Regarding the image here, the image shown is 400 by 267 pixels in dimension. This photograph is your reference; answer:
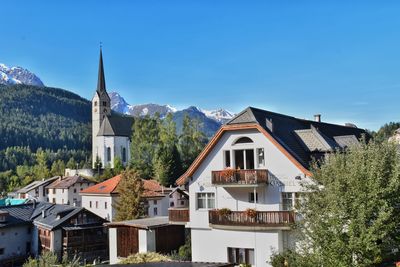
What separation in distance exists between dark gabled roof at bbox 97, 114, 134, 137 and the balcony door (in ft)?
310

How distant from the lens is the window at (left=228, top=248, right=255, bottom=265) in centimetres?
2959

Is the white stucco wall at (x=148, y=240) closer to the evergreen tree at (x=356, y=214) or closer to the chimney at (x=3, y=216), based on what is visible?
the evergreen tree at (x=356, y=214)

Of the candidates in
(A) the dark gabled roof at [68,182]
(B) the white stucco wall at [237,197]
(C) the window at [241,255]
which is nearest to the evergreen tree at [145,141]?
(A) the dark gabled roof at [68,182]

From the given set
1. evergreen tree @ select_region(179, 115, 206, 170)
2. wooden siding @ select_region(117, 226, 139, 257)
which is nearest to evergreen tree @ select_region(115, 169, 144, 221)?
wooden siding @ select_region(117, 226, 139, 257)

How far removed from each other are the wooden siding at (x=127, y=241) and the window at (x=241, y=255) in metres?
9.23

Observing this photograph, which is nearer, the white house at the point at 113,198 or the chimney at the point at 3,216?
the chimney at the point at 3,216

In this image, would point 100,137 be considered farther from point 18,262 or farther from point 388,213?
point 388,213

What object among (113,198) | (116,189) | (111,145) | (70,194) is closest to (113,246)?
(116,189)

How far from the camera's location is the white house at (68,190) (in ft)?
284

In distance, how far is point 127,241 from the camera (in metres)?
37.7

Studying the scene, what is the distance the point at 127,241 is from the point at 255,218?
1333 cm

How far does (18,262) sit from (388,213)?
1955 inches

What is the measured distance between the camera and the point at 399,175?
63.7 ft

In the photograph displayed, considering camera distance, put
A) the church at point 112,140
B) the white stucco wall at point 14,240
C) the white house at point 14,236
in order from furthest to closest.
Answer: the church at point 112,140
the white stucco wall at point 14,240
the white house at point 14,236
